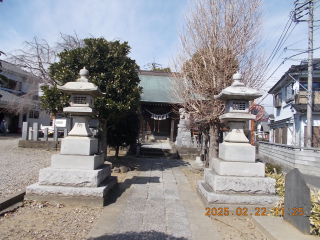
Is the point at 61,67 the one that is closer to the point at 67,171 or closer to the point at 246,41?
the point at 67,171

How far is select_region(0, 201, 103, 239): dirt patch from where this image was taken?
10.7 feet

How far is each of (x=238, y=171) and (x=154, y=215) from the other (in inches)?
78.7

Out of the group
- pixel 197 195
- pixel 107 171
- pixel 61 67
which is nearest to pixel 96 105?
pixel 61 67

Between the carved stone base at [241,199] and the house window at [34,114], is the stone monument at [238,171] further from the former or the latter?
the house window at [34,114]

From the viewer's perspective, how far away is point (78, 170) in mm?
4551

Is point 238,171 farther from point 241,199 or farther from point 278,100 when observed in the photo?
point 278,100

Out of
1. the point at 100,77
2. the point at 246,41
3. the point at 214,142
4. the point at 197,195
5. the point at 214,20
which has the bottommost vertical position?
the point at 197,195

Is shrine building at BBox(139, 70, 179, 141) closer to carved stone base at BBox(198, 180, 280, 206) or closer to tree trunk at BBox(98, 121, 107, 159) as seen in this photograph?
tree trunk at BBox(98, 121, 107, 159)

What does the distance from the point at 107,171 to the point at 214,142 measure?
3947 millimetres

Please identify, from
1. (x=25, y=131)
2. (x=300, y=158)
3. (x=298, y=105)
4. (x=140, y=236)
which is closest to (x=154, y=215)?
(x=140, y=236)

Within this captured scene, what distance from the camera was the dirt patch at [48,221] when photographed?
325cm

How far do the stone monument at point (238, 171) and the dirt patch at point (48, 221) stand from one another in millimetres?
2398

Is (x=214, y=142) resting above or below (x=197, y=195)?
above

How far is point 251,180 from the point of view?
A: 448cm
